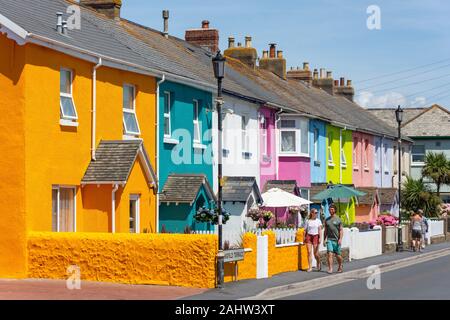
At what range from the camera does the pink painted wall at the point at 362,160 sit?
57.6 meters

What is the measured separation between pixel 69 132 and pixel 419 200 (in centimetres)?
3704

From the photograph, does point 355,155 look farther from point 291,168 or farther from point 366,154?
point 291,168

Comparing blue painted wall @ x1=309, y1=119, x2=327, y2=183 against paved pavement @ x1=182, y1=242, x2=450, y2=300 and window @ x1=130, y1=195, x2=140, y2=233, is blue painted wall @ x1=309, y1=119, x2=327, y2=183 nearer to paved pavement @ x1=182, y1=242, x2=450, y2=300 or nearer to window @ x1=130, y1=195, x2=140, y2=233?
paved pavement @ x1=182, y1=242, x2=450, y2=300

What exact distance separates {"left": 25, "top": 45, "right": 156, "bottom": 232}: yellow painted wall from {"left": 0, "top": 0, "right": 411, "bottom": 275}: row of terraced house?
0.03m

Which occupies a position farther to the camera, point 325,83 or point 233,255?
point 325,83

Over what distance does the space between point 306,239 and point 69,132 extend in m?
7.62

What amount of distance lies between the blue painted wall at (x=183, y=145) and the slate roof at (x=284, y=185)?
686cm

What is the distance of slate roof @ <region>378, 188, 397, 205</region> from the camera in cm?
6028

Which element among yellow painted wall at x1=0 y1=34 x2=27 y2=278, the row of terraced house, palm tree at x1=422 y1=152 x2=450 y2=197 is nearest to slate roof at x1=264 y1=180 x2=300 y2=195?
the row of terraced house

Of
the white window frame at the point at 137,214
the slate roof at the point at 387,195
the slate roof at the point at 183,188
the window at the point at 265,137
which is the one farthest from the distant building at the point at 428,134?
the white window frame at the point at 137,214

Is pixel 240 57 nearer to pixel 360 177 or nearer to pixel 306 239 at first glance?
pixel 360 177

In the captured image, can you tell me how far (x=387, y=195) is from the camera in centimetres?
6081

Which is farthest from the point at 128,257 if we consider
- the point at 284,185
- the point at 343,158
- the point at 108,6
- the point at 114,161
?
the point at 343,158

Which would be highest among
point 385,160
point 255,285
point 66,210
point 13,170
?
point 385,160
